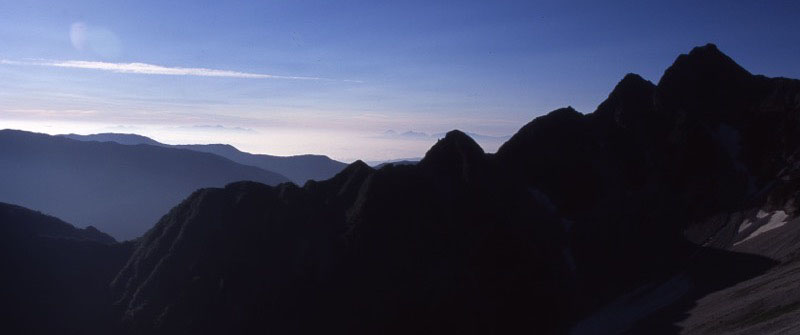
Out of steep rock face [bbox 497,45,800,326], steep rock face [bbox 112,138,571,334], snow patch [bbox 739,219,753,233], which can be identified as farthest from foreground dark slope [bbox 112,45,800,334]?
snow patch [bbox 739,219,753,233]

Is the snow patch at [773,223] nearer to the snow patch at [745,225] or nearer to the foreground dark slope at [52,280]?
the snow patch at [745,225]

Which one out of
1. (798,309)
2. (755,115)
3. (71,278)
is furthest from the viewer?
(755,115)

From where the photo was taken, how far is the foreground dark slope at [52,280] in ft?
188

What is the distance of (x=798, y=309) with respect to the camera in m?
38.2

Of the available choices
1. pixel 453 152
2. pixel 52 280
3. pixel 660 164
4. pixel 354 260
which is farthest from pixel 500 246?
pixel 52 280

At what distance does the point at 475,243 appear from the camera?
213 ft

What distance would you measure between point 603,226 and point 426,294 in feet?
116

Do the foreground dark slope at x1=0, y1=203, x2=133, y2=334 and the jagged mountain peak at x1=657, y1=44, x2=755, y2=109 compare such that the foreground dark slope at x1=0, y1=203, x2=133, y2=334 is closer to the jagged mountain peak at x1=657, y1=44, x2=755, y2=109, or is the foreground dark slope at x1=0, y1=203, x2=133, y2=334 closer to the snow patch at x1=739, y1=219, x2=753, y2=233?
the snow patch at x1=739, y1=219, x2=753, y2=233

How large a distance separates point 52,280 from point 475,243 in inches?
1880

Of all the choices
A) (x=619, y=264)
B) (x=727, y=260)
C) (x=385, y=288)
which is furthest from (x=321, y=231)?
(x=727, y=260)

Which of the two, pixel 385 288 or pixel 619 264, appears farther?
pixel 619 264

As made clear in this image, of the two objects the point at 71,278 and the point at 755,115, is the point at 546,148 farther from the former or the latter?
the point at 71,278

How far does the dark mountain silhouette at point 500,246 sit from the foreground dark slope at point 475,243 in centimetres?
21

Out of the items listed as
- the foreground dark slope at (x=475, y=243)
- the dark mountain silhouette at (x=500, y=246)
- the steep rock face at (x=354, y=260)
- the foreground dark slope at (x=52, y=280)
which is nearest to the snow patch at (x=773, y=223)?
the dark mountain silhouette at (x=500, y=246)
